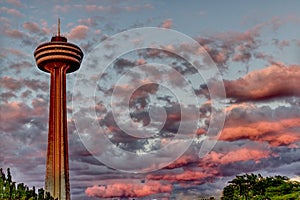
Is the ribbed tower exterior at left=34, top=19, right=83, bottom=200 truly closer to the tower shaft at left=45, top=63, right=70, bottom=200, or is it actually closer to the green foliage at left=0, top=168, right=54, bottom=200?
the tower shaft at left=45, top=63, right=70, bottom=200

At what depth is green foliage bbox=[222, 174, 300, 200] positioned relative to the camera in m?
80.3

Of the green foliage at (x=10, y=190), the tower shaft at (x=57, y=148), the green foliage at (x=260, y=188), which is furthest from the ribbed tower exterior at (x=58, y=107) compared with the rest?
the green foliage at (x=10, y=190)

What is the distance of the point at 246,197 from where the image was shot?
8700cm

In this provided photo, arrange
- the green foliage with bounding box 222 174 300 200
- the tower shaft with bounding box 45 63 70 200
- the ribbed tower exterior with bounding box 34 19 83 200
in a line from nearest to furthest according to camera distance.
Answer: the green foliage with bounding box 222 174 300 200 < the tower shaft with bounding box 45 63 70 200 < the ribbed tower exterior with bounding box 34 19 83 200

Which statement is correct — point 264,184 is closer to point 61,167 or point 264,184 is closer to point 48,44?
point 61,167

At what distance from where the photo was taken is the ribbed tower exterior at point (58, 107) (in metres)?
124

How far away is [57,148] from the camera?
12550 centimetres

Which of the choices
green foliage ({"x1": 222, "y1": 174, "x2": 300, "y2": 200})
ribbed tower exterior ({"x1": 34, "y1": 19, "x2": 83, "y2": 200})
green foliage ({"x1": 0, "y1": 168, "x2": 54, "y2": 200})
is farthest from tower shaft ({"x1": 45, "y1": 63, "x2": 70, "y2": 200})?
green foliage ({"x1": 0, "y1": 168, "x2": 54, "y2": 200})

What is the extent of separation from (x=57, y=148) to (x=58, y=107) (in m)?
11.3

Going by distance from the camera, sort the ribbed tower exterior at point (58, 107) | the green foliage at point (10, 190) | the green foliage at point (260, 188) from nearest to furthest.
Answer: the green foliage at point (10, 190) < the green foliage at point (260, 188) < the ribbed tower exterior at point (58, 107)

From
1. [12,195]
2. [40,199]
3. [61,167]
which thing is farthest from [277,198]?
[61,167]

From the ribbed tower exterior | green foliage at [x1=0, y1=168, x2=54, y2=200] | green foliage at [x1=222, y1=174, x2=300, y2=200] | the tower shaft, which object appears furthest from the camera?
the ribbed tower exterior

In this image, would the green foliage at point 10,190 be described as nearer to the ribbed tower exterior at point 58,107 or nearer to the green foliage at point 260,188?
the green foliage at point 260,188

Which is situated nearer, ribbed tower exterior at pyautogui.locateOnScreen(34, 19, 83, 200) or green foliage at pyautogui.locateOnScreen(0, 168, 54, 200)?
green foliage at pyautogui.locateOnScreen(0, 168, 54, 200)
